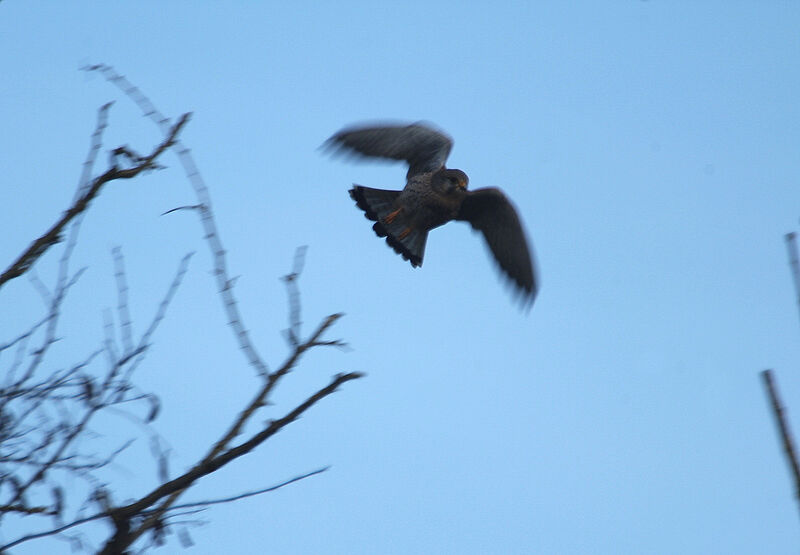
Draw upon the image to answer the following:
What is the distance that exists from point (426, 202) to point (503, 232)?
699mm

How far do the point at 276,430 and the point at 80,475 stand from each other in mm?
1275

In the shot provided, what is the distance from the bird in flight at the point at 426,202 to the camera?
298 inches

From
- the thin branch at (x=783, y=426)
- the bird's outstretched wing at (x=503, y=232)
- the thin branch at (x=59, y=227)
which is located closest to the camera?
the thin branch at (x=783, y=426)

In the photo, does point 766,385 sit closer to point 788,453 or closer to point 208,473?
point 788,453

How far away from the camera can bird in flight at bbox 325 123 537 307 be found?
756 cm

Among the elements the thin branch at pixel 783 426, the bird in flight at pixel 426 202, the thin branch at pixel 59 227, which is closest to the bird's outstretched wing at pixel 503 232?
the bird in flight at pixel 426 202

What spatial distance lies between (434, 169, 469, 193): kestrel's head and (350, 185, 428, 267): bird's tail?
0.34 meters

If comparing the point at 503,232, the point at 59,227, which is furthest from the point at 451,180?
the point at 59,227

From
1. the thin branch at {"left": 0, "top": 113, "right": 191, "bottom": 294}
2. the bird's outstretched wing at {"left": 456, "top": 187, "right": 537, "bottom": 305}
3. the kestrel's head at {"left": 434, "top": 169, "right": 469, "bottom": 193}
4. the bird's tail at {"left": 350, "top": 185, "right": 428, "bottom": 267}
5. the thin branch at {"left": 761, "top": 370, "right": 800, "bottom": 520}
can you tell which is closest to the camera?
the thin branch at {"left": 761, "top": 370, "right": 800, "bottom": 520}

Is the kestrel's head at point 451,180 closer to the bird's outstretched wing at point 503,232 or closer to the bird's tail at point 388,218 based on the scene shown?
the bird's outstretched wing at point 503,232

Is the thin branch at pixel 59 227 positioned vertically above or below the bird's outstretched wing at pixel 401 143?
below

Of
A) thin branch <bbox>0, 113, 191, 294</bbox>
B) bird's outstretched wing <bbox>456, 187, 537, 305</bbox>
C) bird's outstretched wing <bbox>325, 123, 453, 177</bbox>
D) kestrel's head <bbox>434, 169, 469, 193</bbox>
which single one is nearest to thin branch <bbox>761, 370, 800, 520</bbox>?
thin branch <bbox>0, 113, 191, 294</bbox>

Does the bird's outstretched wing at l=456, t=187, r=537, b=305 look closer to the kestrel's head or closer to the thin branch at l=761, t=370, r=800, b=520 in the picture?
the kestrel's head

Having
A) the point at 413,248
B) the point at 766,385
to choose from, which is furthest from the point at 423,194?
the point at 766,385
